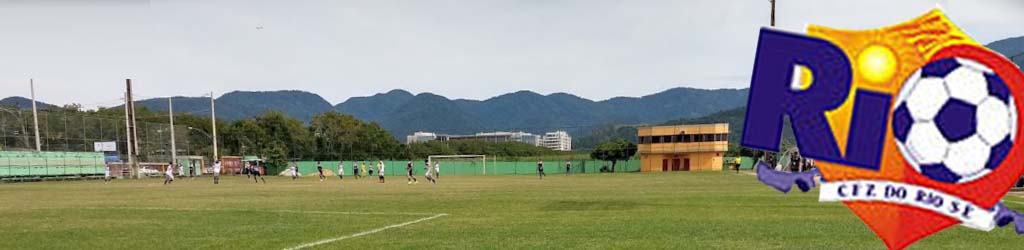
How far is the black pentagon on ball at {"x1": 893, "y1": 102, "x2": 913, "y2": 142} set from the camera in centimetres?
405

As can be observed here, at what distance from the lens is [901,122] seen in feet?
13.3

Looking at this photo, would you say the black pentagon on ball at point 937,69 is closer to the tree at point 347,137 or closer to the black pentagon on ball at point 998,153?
the black pentagon on ball at point 998,153

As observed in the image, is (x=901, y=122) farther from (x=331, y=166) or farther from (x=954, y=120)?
(x=331, y=166)

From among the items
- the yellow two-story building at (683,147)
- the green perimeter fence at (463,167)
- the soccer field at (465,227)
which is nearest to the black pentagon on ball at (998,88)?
the soccer field at (465,227)

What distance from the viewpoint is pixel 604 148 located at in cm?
11575

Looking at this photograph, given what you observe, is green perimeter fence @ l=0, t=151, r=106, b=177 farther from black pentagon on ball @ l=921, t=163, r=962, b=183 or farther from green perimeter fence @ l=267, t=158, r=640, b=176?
black pentagon on ball @ l=921, t=163, r=962, b=183

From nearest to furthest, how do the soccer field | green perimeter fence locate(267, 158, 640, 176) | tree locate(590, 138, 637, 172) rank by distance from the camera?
the soccer field → green perimeter fence locate(267, 158, 640, 176) → tree locate(590, 138, 637, 172)

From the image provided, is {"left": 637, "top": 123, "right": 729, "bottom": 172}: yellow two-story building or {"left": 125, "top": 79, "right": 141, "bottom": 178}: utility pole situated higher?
{"left": 125, "top": 79, "right": 141, "bottom": 178}: utility pole

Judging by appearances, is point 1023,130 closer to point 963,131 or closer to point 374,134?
point 963,131

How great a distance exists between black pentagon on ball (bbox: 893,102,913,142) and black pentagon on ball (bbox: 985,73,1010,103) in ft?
1.60

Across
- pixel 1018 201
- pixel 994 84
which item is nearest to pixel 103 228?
pixel 994 84

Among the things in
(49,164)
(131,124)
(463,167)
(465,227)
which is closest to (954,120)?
(465,227)

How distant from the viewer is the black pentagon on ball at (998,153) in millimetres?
4098

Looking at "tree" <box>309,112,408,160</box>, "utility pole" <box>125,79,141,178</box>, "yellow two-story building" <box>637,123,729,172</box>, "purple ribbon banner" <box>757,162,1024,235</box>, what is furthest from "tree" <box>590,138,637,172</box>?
"purple ribbon banner" <box>757,162,1024,235</box>
